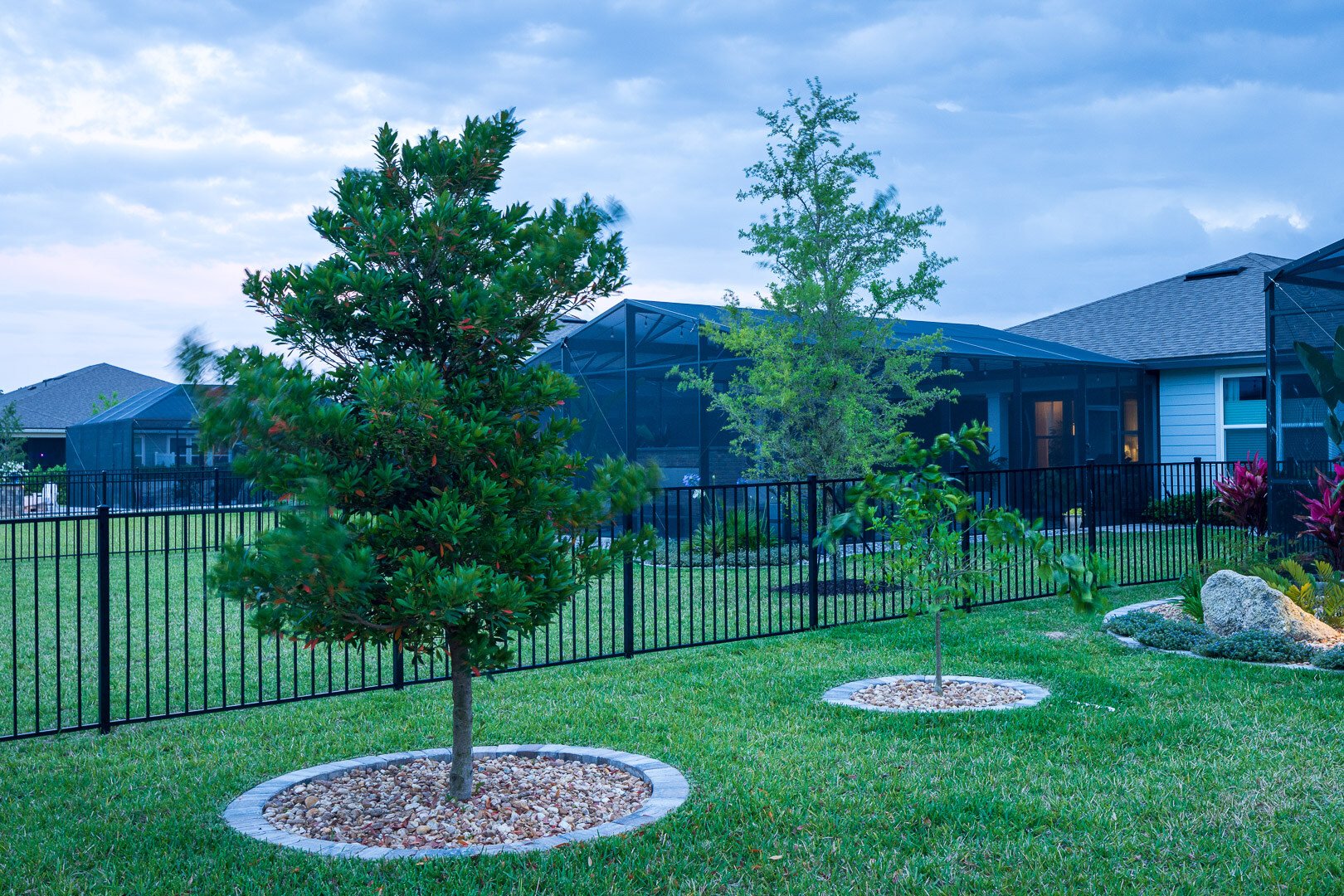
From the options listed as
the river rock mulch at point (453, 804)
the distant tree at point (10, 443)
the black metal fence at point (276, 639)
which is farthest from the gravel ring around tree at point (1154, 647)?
the distant tree at point (10, 443)

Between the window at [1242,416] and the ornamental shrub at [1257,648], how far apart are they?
47.3ft

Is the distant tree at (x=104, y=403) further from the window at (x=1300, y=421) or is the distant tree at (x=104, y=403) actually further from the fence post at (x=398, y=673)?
the window at (x=1300, y=421)

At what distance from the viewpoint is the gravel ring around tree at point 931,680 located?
Answer: 6.70 metres

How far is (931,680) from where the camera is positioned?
7.49 metres

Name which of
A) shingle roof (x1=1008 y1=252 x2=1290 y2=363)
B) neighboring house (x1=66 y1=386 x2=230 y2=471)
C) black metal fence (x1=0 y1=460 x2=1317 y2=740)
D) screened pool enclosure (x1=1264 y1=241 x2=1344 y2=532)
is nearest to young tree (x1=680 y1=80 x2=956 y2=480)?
black metal fence (x1=0 y1=460 x2=1317 y2=740)

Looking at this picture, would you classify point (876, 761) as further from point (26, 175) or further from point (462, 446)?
point (26, 175)

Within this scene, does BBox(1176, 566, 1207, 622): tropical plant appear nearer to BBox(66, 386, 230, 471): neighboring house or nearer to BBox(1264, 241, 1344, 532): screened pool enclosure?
BBox(1264, 241, 1344, 532): screened pool enclosure

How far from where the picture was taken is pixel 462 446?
4309 millimetres

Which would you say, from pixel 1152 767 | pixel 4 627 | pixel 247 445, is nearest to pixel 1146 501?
pixel 1152 767

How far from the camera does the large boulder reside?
28.5ft

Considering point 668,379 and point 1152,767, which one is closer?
point 1152,767

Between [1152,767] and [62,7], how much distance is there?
9.34 metres

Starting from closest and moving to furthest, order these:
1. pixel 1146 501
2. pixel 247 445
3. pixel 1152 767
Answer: pixel 247 445, pixel 1152 767, pixel 1146 501

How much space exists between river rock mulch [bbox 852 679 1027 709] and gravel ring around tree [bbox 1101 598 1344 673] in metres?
2.19
